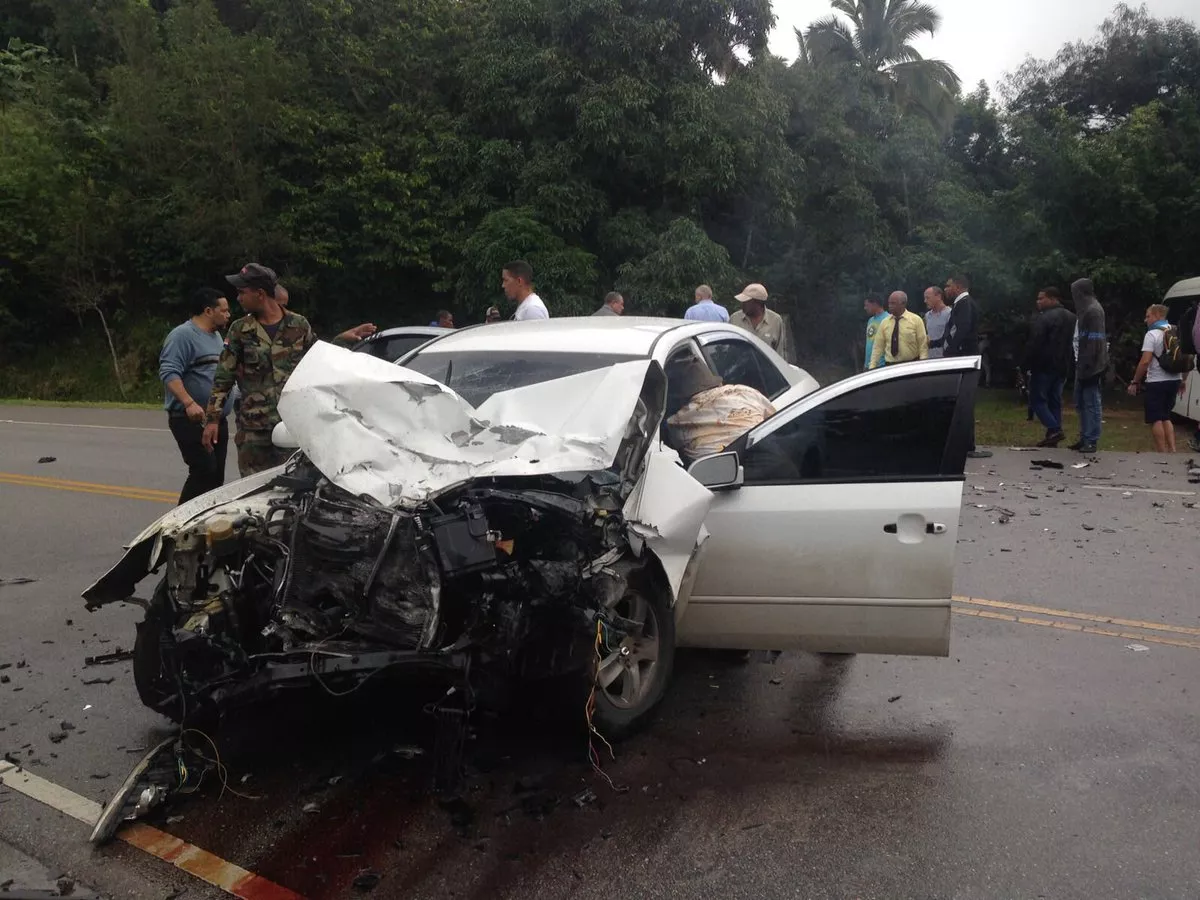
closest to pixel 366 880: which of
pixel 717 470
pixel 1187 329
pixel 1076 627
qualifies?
pixel 717 470

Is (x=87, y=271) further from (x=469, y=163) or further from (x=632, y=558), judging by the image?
(x=632, y=558)

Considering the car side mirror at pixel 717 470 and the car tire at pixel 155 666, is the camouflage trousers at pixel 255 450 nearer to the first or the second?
the car tire at pixel 155 666

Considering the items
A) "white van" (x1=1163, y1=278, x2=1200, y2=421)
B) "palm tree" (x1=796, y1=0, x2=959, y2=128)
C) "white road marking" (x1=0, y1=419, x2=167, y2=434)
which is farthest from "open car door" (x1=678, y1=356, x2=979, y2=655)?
"palm tree" (x1=796, y1=0, x2=959, y2=128)

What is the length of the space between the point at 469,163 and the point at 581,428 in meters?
20.7

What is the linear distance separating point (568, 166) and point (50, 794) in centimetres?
1902

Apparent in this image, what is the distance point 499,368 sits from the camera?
5.14 metres

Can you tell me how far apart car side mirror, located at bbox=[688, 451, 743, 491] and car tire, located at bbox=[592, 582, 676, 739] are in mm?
497

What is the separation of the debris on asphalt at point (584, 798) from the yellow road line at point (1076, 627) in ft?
9.73

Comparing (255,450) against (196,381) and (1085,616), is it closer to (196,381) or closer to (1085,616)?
(196,381)

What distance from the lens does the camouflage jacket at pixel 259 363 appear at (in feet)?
20.6

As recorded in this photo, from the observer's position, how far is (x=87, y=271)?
30.1 metres

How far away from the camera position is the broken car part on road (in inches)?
138

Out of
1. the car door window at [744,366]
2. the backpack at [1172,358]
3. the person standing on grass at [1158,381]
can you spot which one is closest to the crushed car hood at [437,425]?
the car door window at [744,366]

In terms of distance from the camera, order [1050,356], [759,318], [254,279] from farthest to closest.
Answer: [1050,356] → [759,318] → [254,279]
